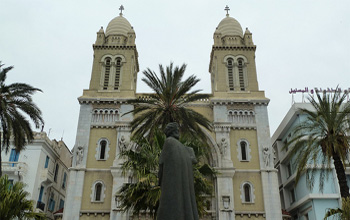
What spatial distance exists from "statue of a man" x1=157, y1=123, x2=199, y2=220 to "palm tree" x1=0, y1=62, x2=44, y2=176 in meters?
15.2

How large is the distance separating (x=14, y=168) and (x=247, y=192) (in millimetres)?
18758

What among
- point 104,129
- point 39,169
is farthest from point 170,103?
point 39,169

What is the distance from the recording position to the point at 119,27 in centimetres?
3519

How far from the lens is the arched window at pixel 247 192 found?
27000 millimetres

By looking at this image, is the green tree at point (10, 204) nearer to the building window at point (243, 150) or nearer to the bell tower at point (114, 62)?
the bell tower at point (114, 62)

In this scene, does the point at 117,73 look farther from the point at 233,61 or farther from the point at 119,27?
the point at 233,61

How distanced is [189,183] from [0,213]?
13862mm

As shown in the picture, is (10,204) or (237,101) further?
(237,101)

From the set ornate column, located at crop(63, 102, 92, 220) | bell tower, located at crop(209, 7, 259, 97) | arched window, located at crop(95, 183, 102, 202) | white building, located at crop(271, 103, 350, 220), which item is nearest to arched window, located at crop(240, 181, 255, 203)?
white building, located at crop(271, 103, 350, 220)

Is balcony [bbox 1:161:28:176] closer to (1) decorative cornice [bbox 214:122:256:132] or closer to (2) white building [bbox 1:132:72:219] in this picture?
(2) white building [bbox 1:132:72:219]

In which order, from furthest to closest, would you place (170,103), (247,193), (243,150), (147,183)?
(243,150) → (247,193) → (170,103) → (147,183)

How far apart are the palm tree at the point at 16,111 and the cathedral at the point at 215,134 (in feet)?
23.7

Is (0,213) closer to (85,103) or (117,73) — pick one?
(85,103)

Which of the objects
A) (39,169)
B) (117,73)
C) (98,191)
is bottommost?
(98,191)
